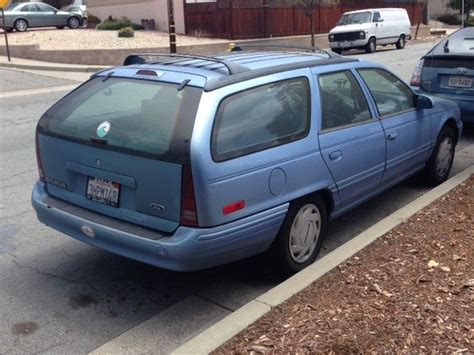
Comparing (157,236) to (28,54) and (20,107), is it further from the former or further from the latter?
(28,54)

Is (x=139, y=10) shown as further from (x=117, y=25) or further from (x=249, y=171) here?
(x=249, y=171)

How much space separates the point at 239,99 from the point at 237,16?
25.1 metres

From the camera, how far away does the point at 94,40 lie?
80.3ft

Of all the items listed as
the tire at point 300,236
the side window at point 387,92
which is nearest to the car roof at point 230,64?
the side window at point 387,92

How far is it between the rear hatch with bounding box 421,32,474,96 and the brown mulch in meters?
4.03

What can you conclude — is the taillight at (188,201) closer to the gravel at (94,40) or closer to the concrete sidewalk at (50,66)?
the concrete sidewalk at (50,66)

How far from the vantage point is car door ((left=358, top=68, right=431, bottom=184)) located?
5098 millimetres

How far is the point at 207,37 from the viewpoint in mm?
27938

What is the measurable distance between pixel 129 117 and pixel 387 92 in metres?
2.60

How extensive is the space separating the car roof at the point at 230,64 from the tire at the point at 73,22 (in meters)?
29.1

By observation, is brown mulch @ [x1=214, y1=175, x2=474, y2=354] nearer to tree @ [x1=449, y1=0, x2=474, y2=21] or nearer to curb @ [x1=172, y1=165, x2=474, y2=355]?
curb @ [x1=172, y1=165, x2=474, y2=355]

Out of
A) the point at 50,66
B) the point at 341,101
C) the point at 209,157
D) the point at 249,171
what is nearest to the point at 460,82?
the point at 341,101

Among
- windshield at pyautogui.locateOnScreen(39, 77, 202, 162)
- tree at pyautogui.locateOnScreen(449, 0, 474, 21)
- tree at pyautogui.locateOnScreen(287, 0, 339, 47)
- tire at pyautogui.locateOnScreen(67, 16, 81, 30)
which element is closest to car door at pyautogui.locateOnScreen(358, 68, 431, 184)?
windshield at pyautogui.locateOnScreen(39, 77, 202, 162)

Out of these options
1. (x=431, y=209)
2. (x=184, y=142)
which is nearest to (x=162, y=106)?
(x=184, y=142)
